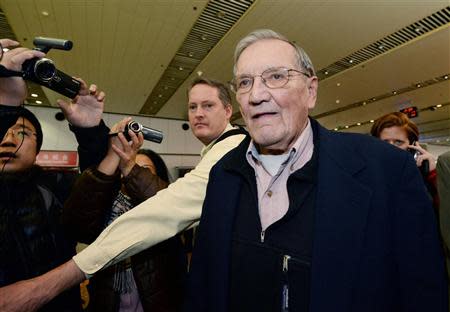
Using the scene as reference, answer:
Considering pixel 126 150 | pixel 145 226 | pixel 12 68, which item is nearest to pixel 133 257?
pixel 145 226

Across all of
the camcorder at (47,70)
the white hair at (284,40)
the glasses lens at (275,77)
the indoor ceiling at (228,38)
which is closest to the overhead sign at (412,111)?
the indoor ceiling at (228,38)

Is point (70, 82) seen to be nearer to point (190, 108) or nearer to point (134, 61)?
point (190, 108)

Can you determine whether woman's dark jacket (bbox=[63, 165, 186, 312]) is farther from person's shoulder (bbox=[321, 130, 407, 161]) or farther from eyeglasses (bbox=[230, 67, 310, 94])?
person's shoulder (bbox=[321, 130, 407, 161])

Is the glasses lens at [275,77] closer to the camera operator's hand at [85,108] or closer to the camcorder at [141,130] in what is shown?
the camcorder at [141,130]

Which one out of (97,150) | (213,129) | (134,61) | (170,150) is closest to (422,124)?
(170,150)

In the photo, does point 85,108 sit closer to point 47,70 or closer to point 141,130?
point 141,130

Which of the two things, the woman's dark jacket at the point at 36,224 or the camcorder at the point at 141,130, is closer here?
the woman's dark jacket at the point at 36,224

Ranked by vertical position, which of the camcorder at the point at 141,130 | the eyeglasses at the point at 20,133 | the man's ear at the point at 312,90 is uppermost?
the man's ear at the point at 312,90

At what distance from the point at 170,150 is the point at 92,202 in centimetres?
1172

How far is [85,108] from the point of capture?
1330 mm

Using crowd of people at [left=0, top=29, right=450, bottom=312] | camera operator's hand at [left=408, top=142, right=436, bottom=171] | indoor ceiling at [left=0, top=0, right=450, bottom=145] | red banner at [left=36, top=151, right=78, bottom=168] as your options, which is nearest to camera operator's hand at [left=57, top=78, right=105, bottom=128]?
crowd of people at [left=0, top=29, right=450, bottom=312]

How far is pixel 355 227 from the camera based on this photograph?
836 millimetres

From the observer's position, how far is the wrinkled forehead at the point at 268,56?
3.46 ft

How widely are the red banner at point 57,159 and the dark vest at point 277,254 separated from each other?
439 inches
